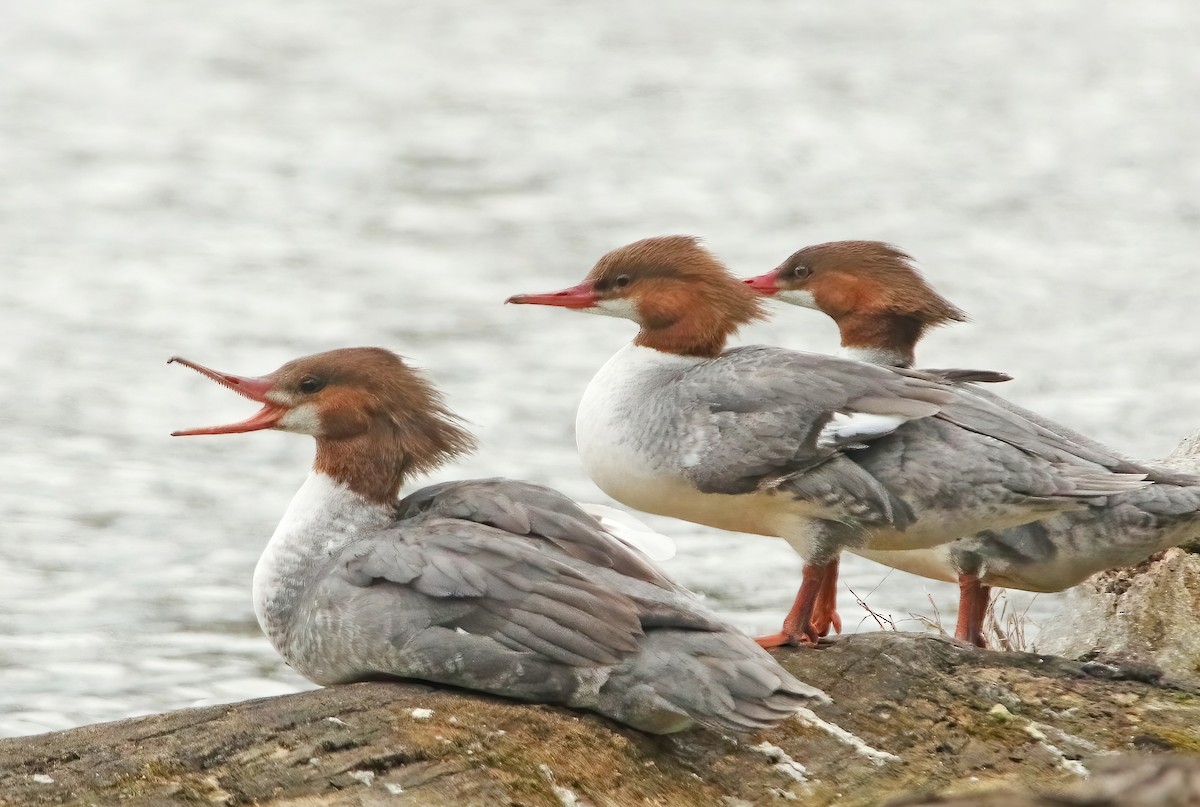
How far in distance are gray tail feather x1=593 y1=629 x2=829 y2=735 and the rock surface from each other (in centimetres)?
9

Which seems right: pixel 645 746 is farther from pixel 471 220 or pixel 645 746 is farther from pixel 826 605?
pixel 471 220

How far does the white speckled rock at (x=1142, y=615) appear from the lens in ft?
16.8

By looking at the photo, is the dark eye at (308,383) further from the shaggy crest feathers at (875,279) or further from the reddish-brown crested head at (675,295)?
the shaggy crest feathers at (875,279)

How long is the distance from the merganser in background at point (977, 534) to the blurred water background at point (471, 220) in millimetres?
2079

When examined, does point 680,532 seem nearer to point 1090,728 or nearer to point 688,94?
point 1090,728

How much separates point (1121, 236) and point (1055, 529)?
9.29 m

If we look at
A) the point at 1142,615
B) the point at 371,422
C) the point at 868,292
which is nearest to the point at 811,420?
the point at 868,292

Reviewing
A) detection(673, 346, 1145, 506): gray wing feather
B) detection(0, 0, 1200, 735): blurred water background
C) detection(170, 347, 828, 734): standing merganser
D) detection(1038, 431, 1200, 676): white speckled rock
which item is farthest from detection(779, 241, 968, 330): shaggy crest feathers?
detection(0, 0, 1200, 735): blurred water background

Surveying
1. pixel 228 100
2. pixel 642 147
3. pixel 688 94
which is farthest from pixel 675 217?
pixel 228 100

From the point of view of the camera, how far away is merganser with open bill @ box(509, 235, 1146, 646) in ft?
15.9

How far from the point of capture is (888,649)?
15.6 ft

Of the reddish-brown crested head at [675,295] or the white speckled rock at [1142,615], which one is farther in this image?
the reddish-brown crested head at [675,295]

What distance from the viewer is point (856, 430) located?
4.82m

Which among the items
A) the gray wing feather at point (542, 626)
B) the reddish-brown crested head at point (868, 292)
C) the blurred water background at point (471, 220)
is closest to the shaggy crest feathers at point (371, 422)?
the gray wing feather at point (542, 626)
